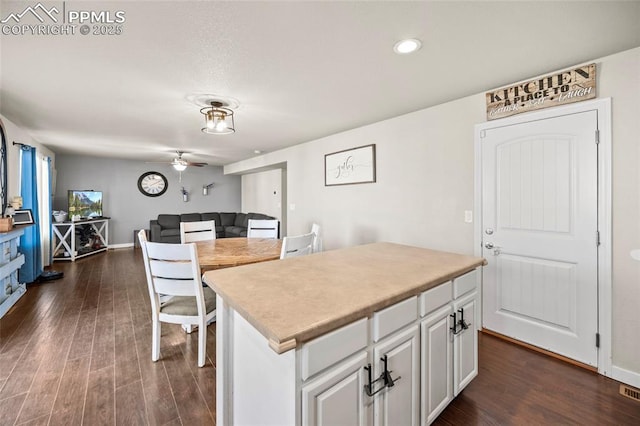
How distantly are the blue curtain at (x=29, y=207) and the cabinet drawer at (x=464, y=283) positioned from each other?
206 inches

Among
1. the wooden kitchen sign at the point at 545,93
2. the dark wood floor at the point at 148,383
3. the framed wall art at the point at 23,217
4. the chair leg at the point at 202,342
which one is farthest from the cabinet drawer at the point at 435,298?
the framed wall art at the point at 23,217

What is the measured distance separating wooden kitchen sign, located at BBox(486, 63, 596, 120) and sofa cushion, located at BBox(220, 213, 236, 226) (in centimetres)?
702

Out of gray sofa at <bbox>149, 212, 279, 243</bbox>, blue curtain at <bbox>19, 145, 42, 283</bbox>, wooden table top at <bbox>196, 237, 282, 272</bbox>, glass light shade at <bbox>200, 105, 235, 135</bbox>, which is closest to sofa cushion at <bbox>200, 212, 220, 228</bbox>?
gray sofa at <bbox>149, 212, 279, 243</bbox>

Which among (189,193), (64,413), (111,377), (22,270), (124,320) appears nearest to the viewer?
(64,413)

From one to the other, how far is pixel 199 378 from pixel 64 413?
0.73 m

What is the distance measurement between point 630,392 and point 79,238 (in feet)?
28.5

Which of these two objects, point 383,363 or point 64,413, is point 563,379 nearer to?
point 383,363

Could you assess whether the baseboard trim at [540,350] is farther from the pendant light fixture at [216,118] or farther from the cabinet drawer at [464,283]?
the pendant light fixture at [216,118]

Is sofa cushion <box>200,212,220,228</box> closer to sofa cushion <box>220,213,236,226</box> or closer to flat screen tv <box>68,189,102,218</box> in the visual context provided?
sofa cushion <box>220,213,236,226</box>

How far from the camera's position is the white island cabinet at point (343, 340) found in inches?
35.5

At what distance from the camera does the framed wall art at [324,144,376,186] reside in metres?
3.67

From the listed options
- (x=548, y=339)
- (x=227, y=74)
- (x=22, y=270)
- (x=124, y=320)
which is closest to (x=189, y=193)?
(x=22, y=270)

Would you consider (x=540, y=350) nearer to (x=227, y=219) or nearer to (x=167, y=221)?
(x=227, y=219)

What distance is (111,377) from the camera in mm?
1926
